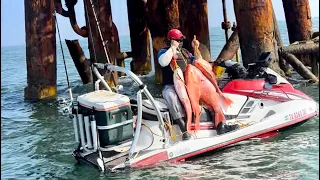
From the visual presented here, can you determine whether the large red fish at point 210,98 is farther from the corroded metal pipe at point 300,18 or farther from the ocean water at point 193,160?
the corroded metal pipe at point 300,18

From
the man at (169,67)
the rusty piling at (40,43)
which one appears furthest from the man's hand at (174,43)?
the rusty piling at (40,43)

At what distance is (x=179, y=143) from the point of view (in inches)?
272

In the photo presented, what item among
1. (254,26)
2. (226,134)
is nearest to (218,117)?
(226,134)

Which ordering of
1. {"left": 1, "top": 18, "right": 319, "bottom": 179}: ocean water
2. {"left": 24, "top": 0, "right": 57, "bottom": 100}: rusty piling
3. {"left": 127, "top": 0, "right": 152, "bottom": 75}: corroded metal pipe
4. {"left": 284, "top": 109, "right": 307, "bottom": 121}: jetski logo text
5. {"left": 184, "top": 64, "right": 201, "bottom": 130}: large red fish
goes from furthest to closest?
{"left": 127, "top": 0, "right": 152, "bottom": 75}: corroded metal pipe
{"left": 24, "top": 0, "right": 57, "bottom": 100}: rusty piling
{"left": 284, "top": 109, "right": 307, "bottom": 121}: jetski logo text
{"left": 184, "top": 64, "right": 201, "bottom": 130}: large red fish
{"left": 1, "top": 18, "right": 319, "bottom": 179}: ocean water

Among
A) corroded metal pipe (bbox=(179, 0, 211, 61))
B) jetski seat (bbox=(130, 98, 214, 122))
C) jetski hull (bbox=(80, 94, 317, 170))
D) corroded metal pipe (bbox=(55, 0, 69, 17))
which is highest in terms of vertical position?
corroded metal pipe (bbox=(55, 0, 69, 17))

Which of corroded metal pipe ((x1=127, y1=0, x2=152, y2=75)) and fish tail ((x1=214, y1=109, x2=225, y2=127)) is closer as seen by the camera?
fish tail ((x1=214, y1=109, x2=225, y2=127))

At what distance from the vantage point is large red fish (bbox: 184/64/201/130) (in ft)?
23.1

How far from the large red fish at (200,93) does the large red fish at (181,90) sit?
65 mm

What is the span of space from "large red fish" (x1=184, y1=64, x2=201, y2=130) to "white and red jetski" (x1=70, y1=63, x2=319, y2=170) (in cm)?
18

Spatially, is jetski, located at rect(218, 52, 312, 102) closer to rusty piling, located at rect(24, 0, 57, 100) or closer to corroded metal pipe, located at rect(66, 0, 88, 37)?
rusty piling, located at rect(24, 0, 57, 100)

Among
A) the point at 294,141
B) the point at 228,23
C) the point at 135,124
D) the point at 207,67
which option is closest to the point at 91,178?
the point at 135,124

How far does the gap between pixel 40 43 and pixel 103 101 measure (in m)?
6.32

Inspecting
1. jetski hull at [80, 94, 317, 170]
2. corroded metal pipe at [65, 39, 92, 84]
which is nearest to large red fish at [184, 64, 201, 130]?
jetski hull at [80, 94, 317, 170]

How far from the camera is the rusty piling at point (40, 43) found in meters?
12.4
